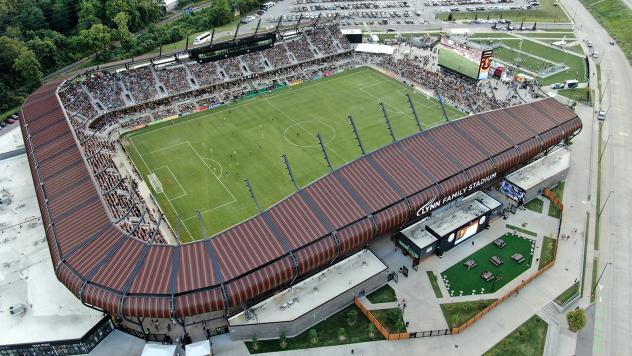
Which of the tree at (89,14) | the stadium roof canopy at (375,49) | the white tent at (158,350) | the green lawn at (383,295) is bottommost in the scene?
the green lawn at (383,295)

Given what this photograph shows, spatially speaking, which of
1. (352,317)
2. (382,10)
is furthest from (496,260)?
(382,10)

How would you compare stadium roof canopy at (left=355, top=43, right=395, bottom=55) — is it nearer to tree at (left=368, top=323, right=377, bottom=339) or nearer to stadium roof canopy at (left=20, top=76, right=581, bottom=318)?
stadium roof canopy at (left=20, top=76, right=581, bottom=318)

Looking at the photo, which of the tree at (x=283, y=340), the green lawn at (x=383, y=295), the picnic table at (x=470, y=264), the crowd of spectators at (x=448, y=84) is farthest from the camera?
the crowd of spectators at (x=448, y=84)

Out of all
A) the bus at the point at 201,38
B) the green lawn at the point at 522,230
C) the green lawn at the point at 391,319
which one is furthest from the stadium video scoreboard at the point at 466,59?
the green lawn at the point at 391,319

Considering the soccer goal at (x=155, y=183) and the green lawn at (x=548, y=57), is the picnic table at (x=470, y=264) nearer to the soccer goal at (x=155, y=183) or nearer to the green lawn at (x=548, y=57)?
the soccer goal at (x=155, y=183)

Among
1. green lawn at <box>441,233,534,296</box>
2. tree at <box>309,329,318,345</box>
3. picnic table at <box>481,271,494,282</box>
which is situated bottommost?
green lawn at <box>441,233,534,296</box>

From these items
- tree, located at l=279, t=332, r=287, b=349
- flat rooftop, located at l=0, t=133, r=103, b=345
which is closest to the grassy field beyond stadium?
flat rooftop, located at l=0, t=133, r=103, b=345
